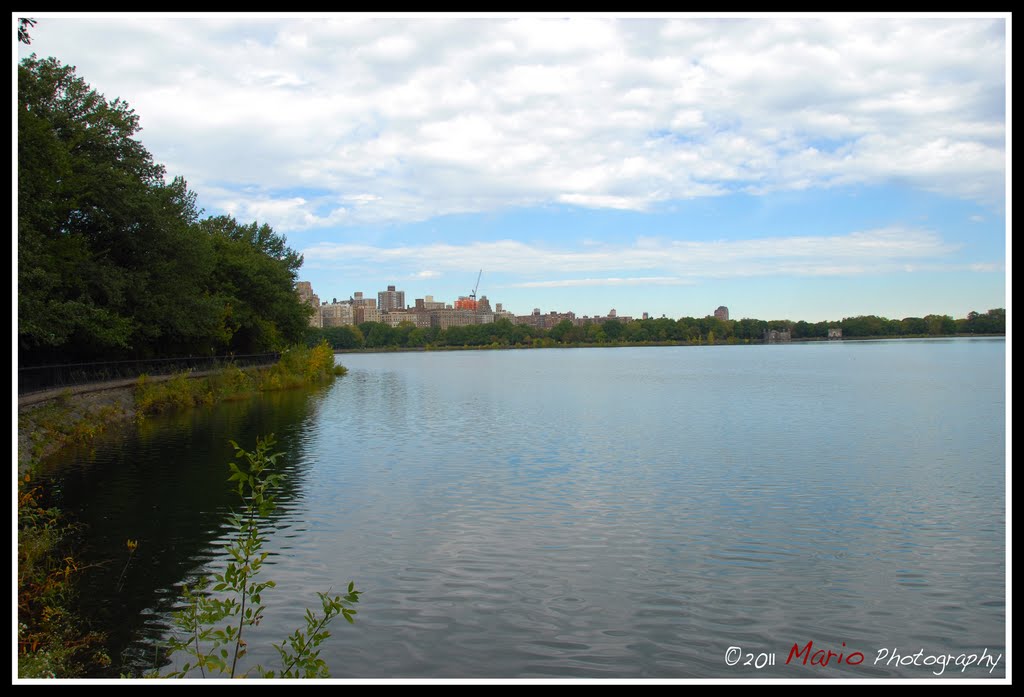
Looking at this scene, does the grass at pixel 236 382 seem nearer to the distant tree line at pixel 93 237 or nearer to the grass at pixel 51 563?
the grass at pixel 51 563

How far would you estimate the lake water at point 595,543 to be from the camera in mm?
9312

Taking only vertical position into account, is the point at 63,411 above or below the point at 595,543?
above

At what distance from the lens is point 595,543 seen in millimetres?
13586

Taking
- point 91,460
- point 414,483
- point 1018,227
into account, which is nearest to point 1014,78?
point 1018,227

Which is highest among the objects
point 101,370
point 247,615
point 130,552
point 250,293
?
point 250,293

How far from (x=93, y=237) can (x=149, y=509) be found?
2309 cm

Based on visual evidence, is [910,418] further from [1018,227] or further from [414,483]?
[1018,227]

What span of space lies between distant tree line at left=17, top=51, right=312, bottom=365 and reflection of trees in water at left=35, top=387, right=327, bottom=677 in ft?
15.7

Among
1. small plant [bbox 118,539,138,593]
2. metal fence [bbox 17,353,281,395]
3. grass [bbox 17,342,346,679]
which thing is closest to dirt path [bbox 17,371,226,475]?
grass [bbox 17,342,346,679]

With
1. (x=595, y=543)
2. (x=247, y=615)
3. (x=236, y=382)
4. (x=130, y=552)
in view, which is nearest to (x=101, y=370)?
(x=236, y=382)

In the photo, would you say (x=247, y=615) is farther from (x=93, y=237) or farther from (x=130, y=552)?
(x=93, y=237)

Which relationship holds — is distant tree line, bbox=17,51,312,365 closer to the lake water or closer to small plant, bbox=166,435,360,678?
the lake water

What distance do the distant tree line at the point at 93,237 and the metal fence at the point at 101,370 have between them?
0.92m
